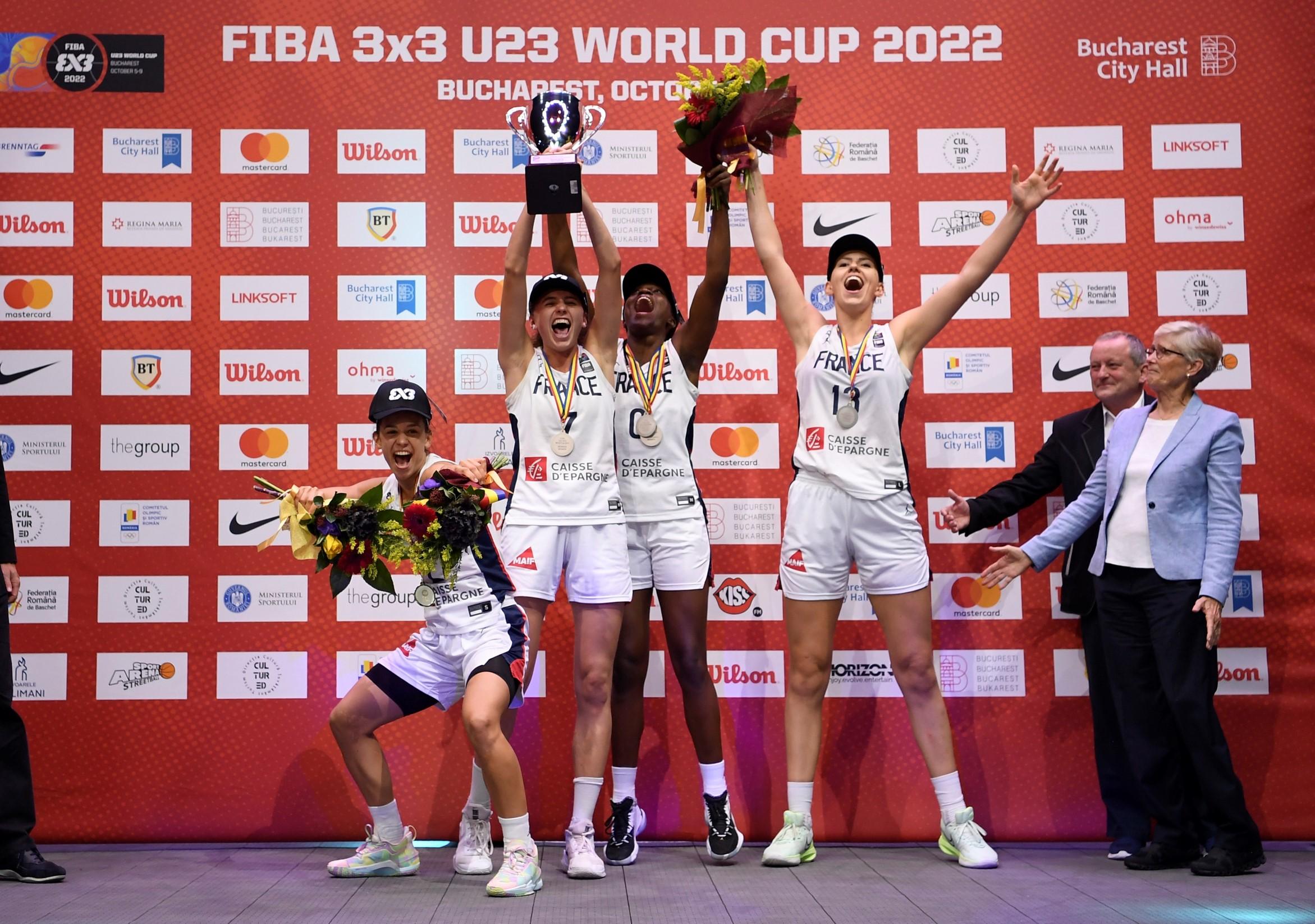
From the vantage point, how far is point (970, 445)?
4840mm

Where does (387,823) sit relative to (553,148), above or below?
below

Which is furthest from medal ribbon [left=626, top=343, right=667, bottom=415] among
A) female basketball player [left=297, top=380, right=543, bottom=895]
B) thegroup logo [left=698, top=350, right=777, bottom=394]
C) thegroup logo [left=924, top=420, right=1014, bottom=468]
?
thegroup logo [left=924, top=420, right=1014, bottom=468]

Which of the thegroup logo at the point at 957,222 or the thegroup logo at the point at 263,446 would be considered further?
the thegroup logo at the point at 957,222

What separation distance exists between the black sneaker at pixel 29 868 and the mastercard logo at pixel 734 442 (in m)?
2.85

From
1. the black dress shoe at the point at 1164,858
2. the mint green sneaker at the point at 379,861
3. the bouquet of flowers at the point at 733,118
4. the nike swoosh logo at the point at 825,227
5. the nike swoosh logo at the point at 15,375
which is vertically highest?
the bouquet of flowers at the point at 733,118

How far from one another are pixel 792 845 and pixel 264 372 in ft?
9.26

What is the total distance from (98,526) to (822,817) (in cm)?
319

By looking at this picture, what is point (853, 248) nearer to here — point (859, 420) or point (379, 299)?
point (859, 420)

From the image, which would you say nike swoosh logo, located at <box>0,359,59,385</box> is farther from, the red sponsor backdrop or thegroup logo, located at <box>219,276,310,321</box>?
thegroup logo, located at <box>219,276,310,321</box>

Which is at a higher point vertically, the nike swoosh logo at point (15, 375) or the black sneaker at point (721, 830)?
the nike swoosh logo at point (15, 375)

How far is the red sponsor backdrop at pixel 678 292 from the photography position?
15.4 ft

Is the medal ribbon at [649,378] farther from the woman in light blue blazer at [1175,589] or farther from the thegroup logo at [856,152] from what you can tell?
the woman in light blue blazer at [1175,589]

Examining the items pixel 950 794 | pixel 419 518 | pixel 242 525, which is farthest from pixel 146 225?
pixel 950 794

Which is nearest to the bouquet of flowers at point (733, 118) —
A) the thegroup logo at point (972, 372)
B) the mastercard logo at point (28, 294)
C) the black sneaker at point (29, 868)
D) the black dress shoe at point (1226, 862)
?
the thegroup logo at point (972, 372)
